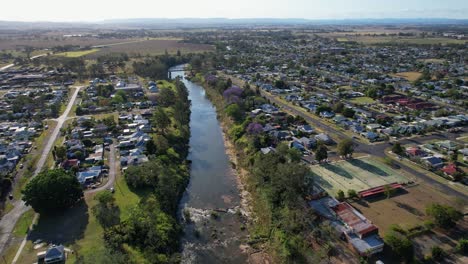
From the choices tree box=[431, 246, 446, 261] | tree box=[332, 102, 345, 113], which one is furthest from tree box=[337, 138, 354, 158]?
tree box=[332, 102, 345, 113]

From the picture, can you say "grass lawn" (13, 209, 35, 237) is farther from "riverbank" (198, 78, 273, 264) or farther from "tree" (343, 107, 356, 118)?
"tree" (343, 107, 356, 118)

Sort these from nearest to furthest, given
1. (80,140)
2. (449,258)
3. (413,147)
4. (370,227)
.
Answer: (449,258), (370,227), (413,147), (80,140)

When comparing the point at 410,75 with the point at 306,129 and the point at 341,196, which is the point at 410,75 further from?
the point at 341,196

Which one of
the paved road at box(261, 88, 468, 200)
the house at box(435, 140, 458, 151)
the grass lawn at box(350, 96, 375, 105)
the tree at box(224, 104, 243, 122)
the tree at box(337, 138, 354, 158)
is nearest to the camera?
the paved road at box(261, 88, 468, 200)

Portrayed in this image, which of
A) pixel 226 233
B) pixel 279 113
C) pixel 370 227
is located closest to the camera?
pixel 370 227

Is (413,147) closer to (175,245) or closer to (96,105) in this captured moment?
(175,245)

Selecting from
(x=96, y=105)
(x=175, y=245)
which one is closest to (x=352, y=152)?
(x=175, y=245)
